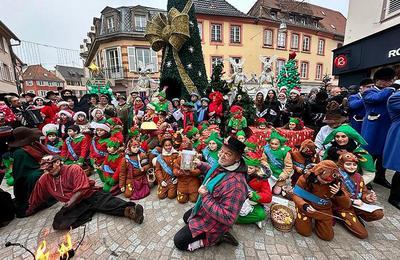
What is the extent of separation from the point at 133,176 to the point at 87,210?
0.97 m

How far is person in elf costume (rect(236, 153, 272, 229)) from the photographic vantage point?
2.77 m

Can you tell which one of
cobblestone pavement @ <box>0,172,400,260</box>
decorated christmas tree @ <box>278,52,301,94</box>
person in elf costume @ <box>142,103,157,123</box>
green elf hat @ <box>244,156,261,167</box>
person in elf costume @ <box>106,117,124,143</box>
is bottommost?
cobblestone pavement @ <box>0,172,400,260</box>

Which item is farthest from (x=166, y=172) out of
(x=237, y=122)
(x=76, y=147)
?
(x=76, y=147)

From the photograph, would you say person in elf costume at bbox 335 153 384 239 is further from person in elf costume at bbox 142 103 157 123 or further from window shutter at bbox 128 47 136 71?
window shutter at bbox 128 47 136 71

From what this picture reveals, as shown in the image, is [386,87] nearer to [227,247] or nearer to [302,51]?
[227,247]

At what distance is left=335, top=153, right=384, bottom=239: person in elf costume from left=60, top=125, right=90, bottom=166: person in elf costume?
5342mm

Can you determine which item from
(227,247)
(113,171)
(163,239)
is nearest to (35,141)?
(113,171)

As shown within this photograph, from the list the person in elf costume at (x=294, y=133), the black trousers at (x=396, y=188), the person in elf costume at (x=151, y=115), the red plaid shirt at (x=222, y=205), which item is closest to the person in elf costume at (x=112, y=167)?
the person in elf costume at (x=151, y=115)

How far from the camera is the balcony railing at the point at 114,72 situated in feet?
66.3

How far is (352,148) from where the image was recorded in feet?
10.4

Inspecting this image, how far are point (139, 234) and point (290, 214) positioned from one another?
7.54ft

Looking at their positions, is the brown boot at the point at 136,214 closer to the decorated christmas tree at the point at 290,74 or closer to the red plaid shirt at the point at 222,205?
the red plaid shirt at the point at 222,205

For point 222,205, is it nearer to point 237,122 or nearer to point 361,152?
point 361,152

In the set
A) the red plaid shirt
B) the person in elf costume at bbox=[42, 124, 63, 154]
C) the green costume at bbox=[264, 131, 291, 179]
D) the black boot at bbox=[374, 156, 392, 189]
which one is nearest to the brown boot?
the red plaid shirt
